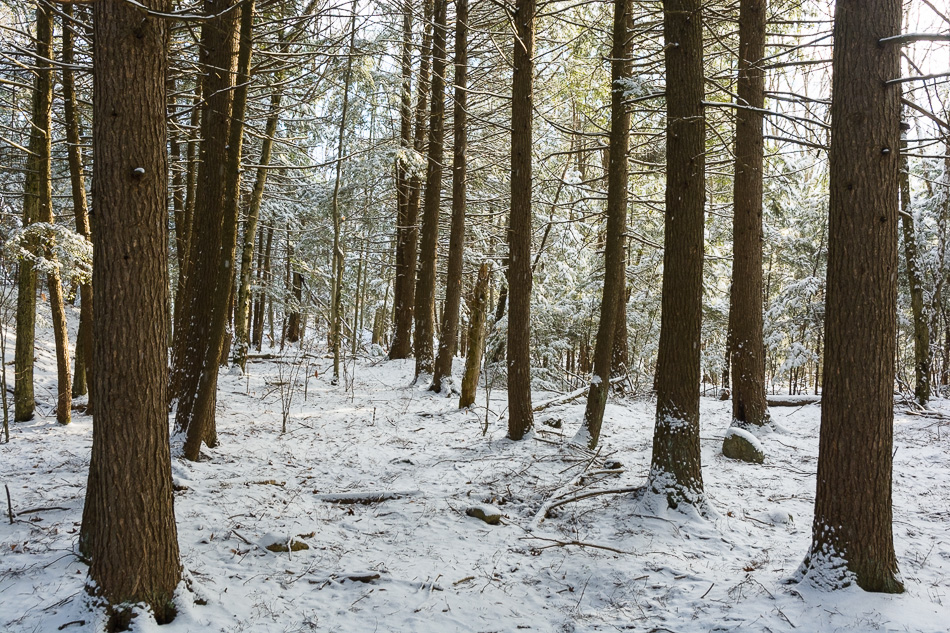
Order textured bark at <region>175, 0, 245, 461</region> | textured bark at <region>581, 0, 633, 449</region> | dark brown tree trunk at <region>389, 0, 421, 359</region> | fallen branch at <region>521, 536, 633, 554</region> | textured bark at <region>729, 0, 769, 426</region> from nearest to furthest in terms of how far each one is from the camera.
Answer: fallen branch at <region>521, 536, 633, 554</region> < textured bark at <region>175, 0, 245, 461</region> < textured bark at <region>581, 0, 633, 449</region> < textured bark at <region>729, 0, 769, 426</region> < dark brown tree trunk at <region>389, 0, 421, 359</region>

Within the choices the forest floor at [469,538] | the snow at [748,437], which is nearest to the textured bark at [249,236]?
the forest floor at [469,538]

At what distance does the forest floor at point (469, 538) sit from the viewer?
3.93m

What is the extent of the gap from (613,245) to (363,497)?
4825mm

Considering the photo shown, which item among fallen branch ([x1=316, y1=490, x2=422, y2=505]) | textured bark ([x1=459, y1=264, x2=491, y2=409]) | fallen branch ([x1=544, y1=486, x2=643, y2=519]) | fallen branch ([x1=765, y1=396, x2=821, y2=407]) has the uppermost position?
textured bark ([x1=459, y1=264, x2=491, y2=409])

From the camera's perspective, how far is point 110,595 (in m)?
3.58

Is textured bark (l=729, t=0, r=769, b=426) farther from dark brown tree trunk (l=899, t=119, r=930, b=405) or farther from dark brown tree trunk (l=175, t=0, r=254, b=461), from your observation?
dark brown tree trunk (l=175, t=0, r=254, b=461)

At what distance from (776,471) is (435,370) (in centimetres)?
713

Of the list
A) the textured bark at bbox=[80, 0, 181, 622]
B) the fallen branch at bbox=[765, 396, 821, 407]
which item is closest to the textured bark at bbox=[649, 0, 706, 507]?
the textured bark at bbox=[80, 0, 181, 622]

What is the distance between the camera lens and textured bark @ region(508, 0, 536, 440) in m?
8.27

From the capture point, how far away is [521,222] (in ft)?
27.2

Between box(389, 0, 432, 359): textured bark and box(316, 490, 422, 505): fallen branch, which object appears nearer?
box(316, 490, 422, 505): fallen branch

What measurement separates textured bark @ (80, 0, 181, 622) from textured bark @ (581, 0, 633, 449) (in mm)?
5694

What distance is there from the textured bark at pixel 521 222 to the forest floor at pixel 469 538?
2.35 ft

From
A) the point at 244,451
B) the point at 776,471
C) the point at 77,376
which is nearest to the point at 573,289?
the point at 776,471
